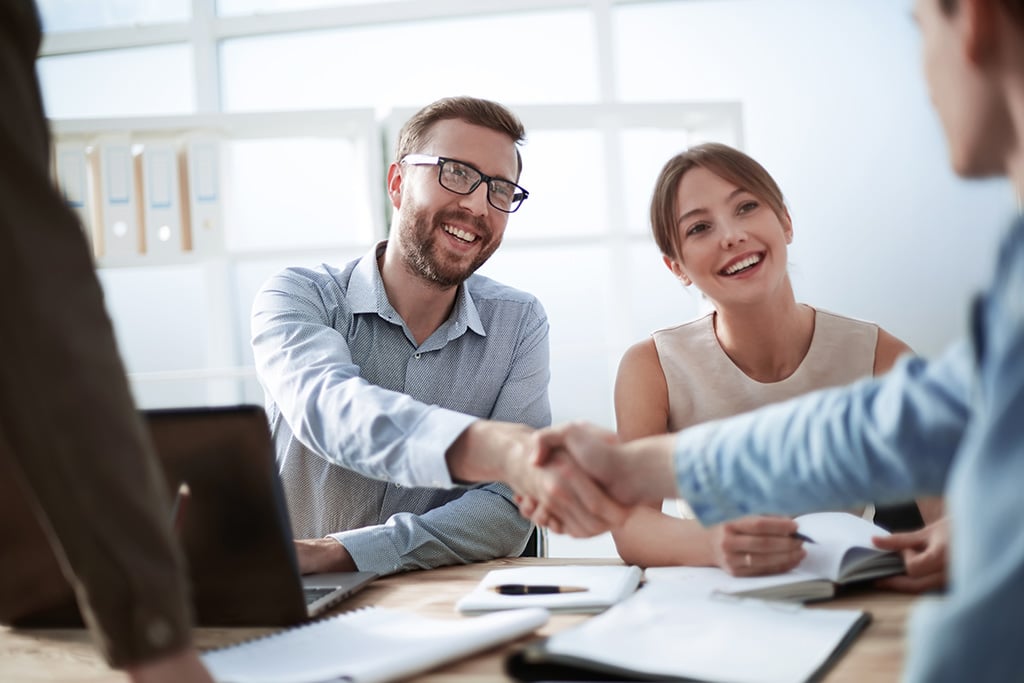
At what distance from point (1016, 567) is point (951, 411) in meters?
0.28

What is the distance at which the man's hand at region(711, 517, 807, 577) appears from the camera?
1.29m

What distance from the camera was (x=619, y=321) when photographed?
14.5ft

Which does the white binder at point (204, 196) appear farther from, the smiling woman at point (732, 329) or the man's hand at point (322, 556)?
the man's hand at point (322, 556)

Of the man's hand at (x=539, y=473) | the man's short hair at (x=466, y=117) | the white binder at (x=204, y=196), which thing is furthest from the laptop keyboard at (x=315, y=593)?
the white binder at (x=204, y=196)

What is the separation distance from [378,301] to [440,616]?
3.47ft

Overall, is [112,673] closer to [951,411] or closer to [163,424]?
[163,424]

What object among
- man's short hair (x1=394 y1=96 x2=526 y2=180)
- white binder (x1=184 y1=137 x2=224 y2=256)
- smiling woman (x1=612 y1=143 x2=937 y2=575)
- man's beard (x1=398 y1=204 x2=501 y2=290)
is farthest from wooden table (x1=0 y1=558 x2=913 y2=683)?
white binder (x1=184 y1=137 x2=224 y2=256)

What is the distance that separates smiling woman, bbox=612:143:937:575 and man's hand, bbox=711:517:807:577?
2.12 ft

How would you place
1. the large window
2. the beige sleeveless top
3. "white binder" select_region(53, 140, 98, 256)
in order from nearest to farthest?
the beige sleeveless top, "white binder" select_region(53, 140, 98, 256), the large window

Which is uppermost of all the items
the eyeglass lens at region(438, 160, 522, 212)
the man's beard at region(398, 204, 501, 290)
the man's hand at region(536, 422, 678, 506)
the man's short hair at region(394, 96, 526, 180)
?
the man's short hair at region(394, 96, 526, 180)

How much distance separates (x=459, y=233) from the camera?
2309 mm

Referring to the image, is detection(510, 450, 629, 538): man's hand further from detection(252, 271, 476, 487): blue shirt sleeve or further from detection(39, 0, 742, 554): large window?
detection(39, 0, 742, 554): large window

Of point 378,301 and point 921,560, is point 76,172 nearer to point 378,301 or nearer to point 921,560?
point 378,301

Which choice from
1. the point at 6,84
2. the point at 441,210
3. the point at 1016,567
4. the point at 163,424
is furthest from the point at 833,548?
the point at 441,210
